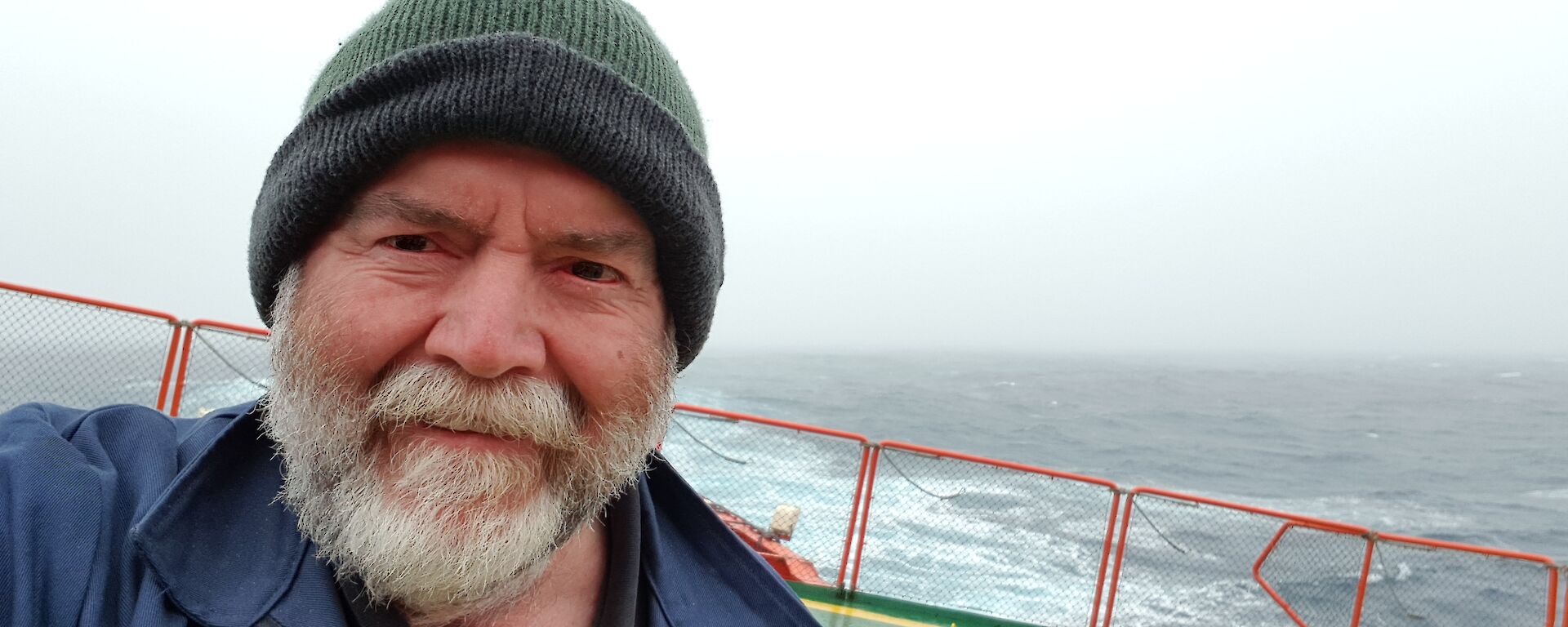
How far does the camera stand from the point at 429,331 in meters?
1.11

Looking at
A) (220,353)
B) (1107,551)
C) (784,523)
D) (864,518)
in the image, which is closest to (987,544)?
(784,523)

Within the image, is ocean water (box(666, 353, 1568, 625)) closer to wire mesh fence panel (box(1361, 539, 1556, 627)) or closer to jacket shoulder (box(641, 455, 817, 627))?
wire mesh fence panel (box(1361, 539, 1556, 627))

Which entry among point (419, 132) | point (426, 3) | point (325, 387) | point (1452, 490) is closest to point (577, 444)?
point (325, 387)

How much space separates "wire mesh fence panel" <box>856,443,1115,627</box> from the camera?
7.86 meters

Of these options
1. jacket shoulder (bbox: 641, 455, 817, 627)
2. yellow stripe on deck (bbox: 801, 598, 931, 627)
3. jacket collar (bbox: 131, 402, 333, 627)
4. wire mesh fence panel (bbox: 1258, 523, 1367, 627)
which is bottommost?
wire mesh fence panel (bbox: 1258, 523, 1367, 627)

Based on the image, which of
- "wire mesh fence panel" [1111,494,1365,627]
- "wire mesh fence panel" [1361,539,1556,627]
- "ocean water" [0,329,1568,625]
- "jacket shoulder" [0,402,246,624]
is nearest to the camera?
"jacket shoulder" [0,402,246,624]

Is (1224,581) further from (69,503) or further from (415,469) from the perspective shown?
(69,503)

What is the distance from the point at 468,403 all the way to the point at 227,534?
0.35 metres

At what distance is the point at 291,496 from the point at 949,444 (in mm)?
23819

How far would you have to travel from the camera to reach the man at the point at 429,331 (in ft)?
3.52

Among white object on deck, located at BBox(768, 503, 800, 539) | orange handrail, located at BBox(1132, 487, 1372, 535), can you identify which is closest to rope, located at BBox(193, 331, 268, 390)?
white object on deck, located at BBox(768, 503, 800, 539)

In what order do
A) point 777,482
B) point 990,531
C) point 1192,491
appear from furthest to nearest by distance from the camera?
point 1192,491 → point 777,482 → point 990,531

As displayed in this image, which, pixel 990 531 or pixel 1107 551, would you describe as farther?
pixel 990 531

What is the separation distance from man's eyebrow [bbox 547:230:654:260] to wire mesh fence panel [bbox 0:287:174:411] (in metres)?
5.06
